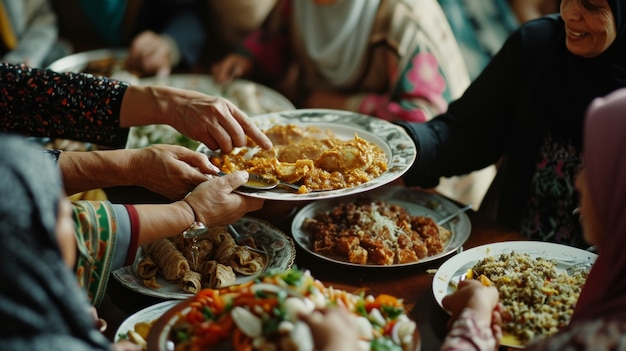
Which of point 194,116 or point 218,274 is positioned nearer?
point 218,274

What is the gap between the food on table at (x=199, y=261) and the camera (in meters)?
1.54

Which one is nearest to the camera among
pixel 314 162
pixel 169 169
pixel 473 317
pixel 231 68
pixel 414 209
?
pixel 473 317

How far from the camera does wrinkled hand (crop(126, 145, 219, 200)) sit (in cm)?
164

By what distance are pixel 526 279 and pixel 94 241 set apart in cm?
98

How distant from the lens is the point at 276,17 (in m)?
3.34

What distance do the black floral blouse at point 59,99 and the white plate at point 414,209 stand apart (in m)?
0.64

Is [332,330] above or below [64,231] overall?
below

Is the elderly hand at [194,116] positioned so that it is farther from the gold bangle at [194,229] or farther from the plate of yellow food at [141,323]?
the plate of yellow food at [141,323]

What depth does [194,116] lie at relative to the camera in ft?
5.97

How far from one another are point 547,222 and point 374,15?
4.54ft

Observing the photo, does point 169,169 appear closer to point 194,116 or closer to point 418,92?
point 194,116

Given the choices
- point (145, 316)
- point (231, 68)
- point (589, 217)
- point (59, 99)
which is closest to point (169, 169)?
point (145, 316)

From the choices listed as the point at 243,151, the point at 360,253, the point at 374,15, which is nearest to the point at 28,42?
the point at 374,15

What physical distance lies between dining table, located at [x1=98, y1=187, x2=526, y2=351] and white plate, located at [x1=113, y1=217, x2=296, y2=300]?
0.04 metres
